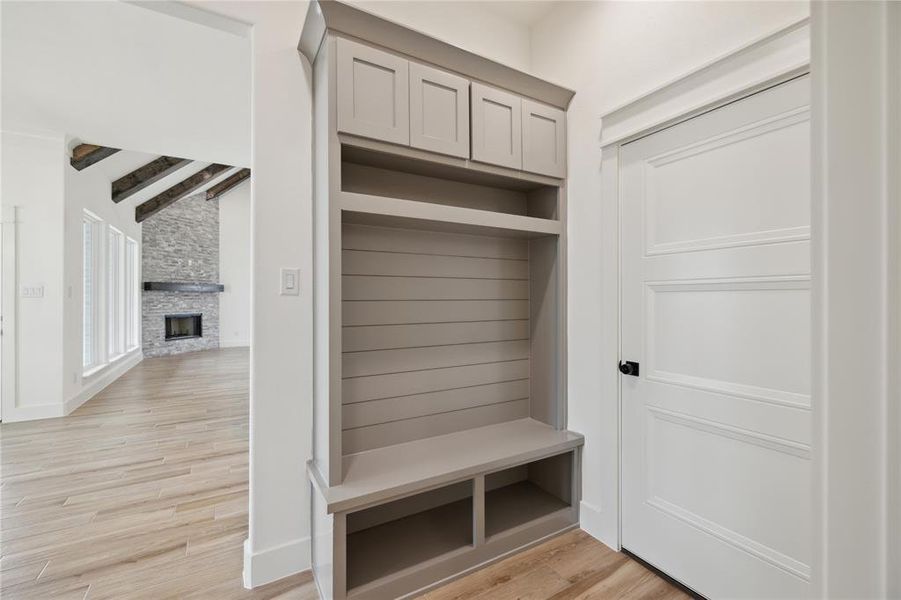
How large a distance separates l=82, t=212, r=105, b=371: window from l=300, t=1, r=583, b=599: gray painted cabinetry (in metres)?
5.52

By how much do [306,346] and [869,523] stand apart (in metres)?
1.87

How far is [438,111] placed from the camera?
1.92 m

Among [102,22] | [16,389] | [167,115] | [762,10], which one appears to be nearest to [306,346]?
[762,10]

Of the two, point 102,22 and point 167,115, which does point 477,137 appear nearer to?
point 102,22

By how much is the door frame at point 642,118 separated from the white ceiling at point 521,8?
88 centimetres

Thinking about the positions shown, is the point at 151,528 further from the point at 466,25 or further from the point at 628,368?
the point at 466,25

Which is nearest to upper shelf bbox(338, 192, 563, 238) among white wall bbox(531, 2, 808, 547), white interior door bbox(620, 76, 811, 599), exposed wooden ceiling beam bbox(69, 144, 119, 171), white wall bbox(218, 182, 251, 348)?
white wall bbox(531, 2, 808, 547)

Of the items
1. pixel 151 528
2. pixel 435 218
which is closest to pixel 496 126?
pixel 435 218

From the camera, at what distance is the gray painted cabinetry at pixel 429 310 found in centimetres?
172

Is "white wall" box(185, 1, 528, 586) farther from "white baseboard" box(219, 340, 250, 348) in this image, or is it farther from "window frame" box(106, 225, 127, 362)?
"white baseboard" box(219, 340, 250, 348)

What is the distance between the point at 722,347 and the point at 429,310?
4.46ft

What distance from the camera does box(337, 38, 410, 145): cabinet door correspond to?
1696 millimetres

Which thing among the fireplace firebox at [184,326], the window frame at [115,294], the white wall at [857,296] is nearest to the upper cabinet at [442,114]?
the white wall at [857,296]

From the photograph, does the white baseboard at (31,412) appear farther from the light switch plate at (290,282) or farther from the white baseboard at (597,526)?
the white baseboard at (597,526)
